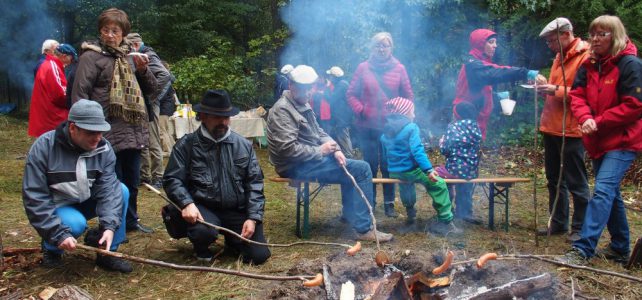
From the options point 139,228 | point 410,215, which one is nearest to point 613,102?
point 410,215

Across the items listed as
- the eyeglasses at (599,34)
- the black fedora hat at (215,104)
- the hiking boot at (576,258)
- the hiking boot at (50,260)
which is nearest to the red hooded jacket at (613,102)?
the eyeglasses at (599,34)

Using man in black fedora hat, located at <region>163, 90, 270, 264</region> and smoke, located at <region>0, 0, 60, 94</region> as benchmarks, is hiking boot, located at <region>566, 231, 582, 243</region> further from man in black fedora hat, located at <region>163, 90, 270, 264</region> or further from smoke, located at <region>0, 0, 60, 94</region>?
smoke, located at <region>0, 0, 60, 94</region>

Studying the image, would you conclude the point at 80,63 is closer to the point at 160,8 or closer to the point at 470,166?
the point at 470,166

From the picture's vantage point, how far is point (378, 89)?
5695mm

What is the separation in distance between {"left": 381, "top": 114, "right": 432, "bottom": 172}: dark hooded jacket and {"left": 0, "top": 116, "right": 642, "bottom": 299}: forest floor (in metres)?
0.71

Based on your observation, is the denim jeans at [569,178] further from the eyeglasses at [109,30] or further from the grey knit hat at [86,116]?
the eyeglasses at [109,30]

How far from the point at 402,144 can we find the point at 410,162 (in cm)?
20

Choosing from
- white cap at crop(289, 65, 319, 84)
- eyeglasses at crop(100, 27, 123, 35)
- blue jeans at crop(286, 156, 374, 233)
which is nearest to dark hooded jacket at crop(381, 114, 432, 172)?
blue jeans at crop(286, 156, 374, 233)

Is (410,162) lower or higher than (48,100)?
lower

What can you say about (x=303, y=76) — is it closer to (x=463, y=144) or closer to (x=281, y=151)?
(x=281, y=151)

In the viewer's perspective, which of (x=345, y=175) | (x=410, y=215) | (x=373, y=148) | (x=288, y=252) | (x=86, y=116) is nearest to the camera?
(x=86, y=116)

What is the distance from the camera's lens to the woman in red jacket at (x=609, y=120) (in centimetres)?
380

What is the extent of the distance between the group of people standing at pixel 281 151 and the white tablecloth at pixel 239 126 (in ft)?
15.5

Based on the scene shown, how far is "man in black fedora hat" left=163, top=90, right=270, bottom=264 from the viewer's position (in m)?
3.92
